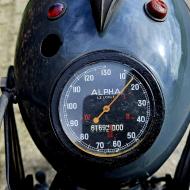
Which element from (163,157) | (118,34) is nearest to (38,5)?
(118,34)

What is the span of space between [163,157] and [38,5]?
0.54 m

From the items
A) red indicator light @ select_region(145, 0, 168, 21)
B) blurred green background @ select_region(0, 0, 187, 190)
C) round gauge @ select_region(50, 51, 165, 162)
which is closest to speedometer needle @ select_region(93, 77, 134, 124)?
round gauge @ select_region(50, 51, 165, 162)

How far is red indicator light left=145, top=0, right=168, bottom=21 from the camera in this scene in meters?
1.63

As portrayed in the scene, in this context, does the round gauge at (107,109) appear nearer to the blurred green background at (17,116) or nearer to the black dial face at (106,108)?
the black dial face at (106,108)

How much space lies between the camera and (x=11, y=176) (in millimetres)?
1976

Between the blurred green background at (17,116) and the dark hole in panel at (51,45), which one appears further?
the blurred green background at (17,116)

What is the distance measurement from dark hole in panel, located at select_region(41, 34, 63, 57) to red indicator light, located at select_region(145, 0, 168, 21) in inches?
9.6

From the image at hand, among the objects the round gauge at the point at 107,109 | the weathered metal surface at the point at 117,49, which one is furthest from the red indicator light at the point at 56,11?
the round gauge at the point at 107,109

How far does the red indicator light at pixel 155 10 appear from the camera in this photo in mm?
1634

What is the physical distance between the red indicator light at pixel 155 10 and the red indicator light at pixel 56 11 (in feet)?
0.72

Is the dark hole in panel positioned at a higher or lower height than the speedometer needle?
higher

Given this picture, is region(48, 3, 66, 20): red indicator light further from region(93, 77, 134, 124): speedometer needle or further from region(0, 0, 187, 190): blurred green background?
region(0, 0, 187, 190): blurred green background

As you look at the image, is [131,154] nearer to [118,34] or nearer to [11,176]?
[118,34]

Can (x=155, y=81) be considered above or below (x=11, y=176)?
above
